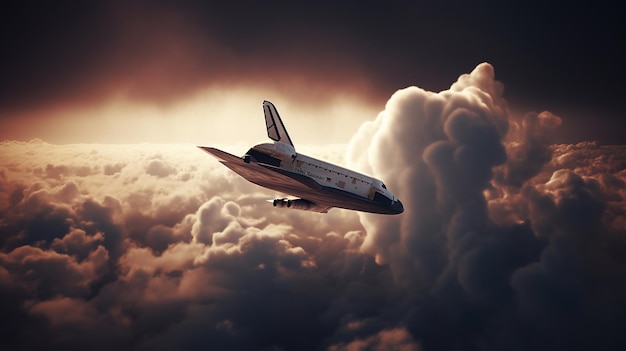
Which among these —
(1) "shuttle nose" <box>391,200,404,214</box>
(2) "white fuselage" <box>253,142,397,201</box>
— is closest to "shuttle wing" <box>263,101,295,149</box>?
(2) "white fuselage" <box>253,142,397,201</box>

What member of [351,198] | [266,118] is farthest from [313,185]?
[266,118]

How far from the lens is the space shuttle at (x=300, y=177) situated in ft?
132

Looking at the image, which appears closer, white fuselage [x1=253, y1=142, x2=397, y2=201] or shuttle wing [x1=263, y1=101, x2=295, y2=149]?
white fuselage [x1=253, y1=142, x2=397, y2=201]

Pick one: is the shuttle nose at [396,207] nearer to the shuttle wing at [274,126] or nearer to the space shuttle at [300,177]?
the space shuttle at [300,177]

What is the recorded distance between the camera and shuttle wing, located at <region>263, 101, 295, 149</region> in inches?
1726

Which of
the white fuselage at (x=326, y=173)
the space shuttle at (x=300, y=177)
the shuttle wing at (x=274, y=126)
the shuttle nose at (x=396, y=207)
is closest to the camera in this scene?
the space shuttle at (x=300, y=177)

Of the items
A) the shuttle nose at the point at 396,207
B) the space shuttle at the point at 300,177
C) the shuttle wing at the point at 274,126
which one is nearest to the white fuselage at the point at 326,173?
the space shuttle at the point at 300,177

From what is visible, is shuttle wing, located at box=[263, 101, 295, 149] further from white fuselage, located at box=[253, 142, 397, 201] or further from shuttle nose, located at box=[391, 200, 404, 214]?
shuttle nose, located at box=[391, 200, 404, 214]

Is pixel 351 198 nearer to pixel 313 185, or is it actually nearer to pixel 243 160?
pixel 313 185

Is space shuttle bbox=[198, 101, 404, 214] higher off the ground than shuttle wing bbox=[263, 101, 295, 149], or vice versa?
shuttle wing bbox=[263, 101, 295, 149]

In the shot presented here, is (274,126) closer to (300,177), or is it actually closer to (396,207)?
(300,177)

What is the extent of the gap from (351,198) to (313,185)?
6996 mm

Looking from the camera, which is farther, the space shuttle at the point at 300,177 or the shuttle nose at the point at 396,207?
the shuttle nose at the point at 396,207

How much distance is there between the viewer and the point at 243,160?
38969 millimetres
